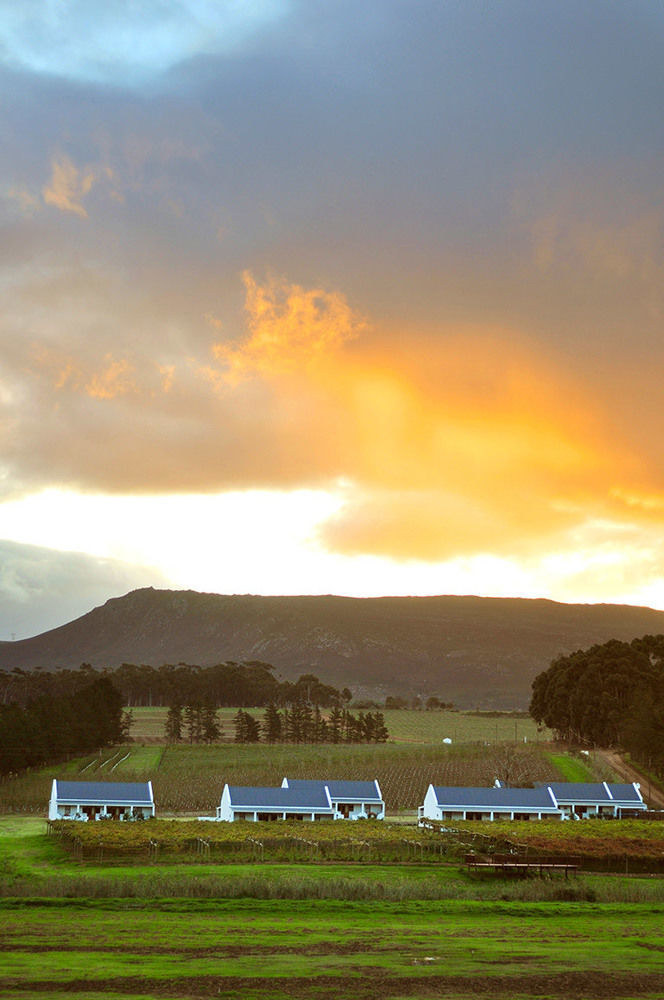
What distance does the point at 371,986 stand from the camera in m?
23.9

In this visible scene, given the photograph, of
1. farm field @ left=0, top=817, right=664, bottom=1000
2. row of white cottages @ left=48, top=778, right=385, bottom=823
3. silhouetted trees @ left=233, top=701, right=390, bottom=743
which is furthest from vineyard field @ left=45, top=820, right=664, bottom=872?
silhouetted trees @ left=233, top=701, right=390, bottom=743

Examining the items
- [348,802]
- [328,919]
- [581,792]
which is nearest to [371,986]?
[328,919]

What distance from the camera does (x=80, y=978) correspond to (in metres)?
23.8

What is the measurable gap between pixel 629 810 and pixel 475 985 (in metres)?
63.9

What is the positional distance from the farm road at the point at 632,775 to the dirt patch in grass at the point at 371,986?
64.7 meters

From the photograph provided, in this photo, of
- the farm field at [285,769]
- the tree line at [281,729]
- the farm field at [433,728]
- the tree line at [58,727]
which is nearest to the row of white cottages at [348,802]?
the farm field at [285,769]

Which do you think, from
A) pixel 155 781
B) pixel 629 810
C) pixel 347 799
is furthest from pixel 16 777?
pixel 629 810

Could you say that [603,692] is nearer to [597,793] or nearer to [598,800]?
[597,793]

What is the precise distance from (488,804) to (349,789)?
10.8 meters

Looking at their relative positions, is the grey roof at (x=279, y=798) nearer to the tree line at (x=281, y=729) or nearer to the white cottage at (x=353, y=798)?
the white cottage at (x=353, y=798)

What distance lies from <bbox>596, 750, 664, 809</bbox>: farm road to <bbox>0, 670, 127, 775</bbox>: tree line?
5544cm

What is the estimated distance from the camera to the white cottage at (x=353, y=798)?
8150 centimetres

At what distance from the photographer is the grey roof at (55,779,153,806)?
7781cm

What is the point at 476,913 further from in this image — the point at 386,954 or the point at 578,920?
the point at 386,954
